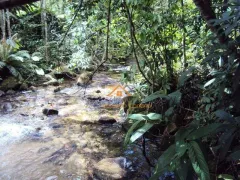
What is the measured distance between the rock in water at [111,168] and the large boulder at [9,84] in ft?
14.6

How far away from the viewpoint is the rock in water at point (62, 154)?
118 inches

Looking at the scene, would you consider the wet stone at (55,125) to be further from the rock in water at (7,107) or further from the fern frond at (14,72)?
the fern frond at (14,72)

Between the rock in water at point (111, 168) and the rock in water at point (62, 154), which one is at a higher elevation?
the rock in water at point (111, 168)

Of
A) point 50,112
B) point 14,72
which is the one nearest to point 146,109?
point 50,112

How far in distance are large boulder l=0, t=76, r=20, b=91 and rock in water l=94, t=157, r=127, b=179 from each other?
4.45 meters

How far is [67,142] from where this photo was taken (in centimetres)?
351

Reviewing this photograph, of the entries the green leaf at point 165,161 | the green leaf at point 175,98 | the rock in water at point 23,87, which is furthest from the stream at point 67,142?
the green leaf at point 165,161

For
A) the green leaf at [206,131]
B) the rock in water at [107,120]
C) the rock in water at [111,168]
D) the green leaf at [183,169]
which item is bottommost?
the rock in water at [111,168]

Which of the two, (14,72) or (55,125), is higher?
(14,72)

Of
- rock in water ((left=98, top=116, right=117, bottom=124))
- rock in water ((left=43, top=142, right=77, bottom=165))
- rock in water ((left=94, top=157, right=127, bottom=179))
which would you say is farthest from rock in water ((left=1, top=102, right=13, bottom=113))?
rock in water ((left=94, top=157, right=127, bottom=179))

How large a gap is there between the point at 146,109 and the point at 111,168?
114 centimetres

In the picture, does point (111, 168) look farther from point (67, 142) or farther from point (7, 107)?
point (7, 107)

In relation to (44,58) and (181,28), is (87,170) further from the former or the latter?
(44,58)

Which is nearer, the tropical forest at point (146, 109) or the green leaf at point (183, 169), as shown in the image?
the green leaf at point (183, 169)
